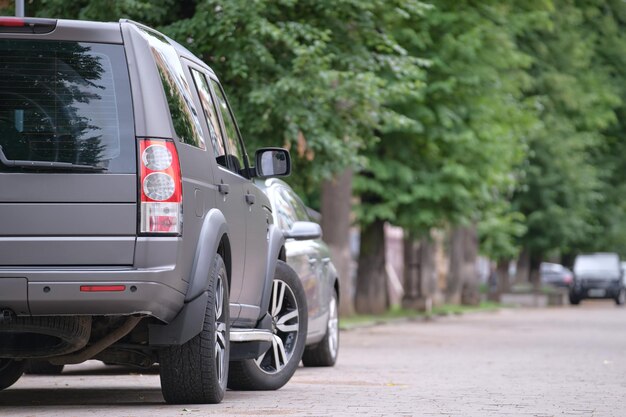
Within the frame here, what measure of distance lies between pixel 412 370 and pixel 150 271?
663 centimetres

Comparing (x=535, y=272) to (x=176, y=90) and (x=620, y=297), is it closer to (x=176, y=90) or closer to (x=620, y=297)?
(x=620, y=297)

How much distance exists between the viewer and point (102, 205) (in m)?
8.30

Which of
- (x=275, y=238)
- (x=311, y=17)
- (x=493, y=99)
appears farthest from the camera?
(x=493, y=99)

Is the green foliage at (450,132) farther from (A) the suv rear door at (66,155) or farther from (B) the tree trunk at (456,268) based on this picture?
(A) the suv rear door at (66,155)

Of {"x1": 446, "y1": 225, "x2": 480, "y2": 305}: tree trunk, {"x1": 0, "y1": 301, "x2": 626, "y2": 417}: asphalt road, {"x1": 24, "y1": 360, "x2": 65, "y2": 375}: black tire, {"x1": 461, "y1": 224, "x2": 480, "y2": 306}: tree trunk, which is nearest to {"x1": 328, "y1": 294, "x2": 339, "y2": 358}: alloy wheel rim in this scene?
{"x1": 0, "y1": 301, "x2": 626, "y2": 417}: asphalt road

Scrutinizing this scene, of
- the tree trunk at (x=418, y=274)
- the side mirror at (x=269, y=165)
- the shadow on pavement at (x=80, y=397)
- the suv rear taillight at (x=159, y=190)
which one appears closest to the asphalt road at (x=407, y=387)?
the shadow on pavement at (x=80, y=397)

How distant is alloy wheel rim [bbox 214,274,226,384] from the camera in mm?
9211

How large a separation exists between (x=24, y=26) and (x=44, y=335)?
174cm

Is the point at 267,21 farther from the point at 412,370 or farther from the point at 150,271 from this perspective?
the point at 150,271

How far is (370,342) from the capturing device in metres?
21.7

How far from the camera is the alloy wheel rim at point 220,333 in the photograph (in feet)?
30.2

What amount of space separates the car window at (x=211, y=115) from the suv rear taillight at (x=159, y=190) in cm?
116

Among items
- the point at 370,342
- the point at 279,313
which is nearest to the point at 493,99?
the point at 370,342

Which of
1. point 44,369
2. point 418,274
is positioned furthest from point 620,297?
point 44,369
